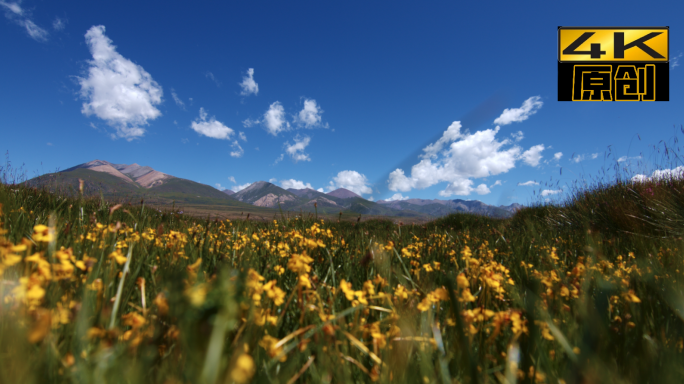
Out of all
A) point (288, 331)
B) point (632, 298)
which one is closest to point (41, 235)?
point (288, 331)

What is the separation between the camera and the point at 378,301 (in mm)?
1970

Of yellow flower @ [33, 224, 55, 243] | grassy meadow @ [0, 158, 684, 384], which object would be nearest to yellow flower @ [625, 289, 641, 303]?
grassy meadow @ [0, 158, 684, 384]

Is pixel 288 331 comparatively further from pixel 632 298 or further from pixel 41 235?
pixel 632 298

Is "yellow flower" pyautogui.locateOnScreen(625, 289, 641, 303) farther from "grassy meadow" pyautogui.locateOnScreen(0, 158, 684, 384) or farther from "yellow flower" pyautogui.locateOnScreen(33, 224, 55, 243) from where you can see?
"yellow flower" pyautogui.locateOnScreen(33, 224, 55, 243)

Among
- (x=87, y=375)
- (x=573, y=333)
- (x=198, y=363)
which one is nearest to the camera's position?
(x=198, y=363)

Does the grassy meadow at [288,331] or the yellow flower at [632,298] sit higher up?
the yellow flower at [632,298]

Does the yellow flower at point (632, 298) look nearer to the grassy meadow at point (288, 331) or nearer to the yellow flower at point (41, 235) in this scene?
the grassy meadow at point (288, 331)

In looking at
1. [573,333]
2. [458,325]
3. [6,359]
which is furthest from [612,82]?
[6,359]

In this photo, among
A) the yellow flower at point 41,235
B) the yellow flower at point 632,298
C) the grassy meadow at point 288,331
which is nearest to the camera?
the grassy meadow at point 288,331

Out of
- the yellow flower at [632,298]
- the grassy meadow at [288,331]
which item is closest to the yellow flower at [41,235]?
the grassy meadow at [288,331]

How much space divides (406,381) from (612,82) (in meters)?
10.1

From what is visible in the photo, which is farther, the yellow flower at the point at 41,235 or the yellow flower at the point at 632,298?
the yellow flower at the point at 632,298

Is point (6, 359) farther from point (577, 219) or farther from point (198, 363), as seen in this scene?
point (577, 219)

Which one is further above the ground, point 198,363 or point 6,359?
point 198,363
